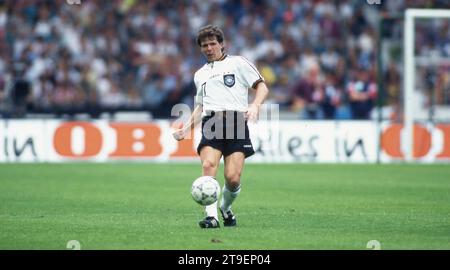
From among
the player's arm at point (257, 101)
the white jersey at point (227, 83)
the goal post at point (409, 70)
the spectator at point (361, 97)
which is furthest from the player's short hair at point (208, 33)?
the spectator at point (361, 97)

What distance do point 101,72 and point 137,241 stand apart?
18.3m

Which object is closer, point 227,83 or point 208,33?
point 208,33

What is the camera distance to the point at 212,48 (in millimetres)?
11664

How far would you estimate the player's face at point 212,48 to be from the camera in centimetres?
1159

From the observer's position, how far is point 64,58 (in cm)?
2828

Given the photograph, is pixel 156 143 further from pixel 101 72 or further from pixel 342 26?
pixel 342 26

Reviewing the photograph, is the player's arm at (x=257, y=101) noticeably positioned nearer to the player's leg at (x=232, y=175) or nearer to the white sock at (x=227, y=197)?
the player's leg at (x=232, y=175)

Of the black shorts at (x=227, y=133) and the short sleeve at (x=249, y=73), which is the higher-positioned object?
the short sleeve at (x=249, y=73)

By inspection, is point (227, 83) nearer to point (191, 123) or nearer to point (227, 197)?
point (191, 123)

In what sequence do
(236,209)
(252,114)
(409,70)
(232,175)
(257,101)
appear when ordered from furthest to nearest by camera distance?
(409,70)
(236,209)
(232,175)
(257,101)
(252,114)

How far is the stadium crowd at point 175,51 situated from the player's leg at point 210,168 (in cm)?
1484

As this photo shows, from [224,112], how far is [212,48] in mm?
745

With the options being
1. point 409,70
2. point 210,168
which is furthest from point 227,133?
point 409,70

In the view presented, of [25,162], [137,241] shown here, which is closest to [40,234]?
[137,241]
